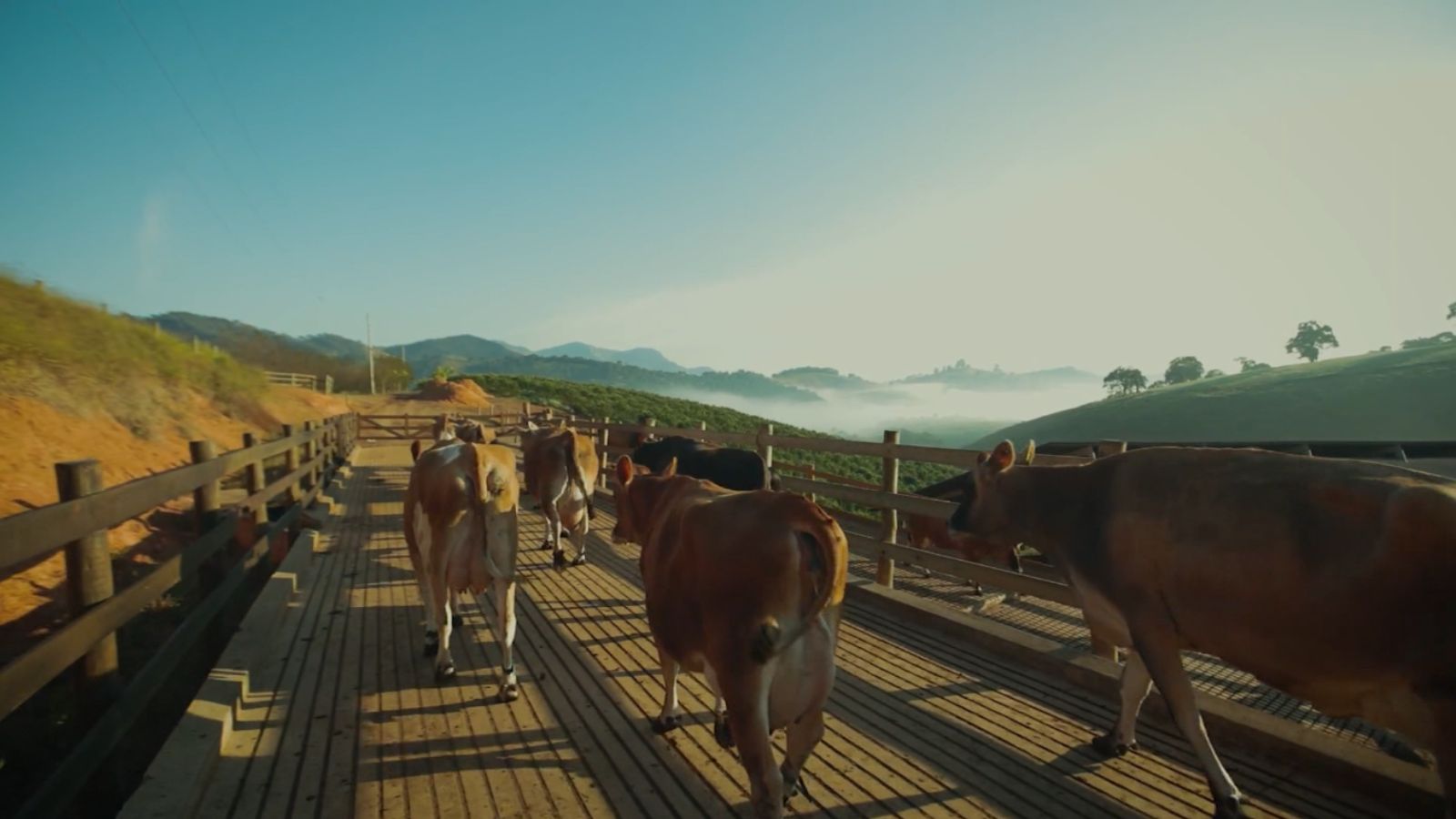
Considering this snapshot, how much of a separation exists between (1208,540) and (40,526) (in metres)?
5.04

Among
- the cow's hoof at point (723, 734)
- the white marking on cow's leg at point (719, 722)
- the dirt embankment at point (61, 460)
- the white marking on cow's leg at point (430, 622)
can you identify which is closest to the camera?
the white marking on cow's leg at point (719, 722)

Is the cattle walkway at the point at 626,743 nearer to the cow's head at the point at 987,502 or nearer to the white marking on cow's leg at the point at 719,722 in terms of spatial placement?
the white marking on cow's leg at the point at 719,722

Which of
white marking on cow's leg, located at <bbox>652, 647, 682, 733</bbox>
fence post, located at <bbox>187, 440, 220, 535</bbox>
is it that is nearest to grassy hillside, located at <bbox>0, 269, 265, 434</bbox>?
fence post, located at <bbox>187, 440, 220, 535</bbox>

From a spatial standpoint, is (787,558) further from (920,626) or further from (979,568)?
(920,626)

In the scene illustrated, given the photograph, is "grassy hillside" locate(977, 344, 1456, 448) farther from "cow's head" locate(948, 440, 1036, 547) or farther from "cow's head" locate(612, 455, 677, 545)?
"cow's head" locate(612, 455, 677, 545)

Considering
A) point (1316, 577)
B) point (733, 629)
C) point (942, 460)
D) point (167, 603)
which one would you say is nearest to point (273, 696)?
Result: point (733, 629)

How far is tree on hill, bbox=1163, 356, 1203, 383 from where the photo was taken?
155500mm

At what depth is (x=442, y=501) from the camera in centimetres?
476

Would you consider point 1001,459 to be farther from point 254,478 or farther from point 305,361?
point 305,361

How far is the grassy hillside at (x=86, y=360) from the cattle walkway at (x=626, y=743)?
1595 centimetres

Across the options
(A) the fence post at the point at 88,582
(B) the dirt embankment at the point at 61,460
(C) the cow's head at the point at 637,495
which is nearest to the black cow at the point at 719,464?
(C) the cow's head at the point at 637,495

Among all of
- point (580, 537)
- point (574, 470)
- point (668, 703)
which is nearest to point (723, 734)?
point (668, 703)

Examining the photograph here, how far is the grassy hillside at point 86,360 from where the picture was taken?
1512 cm

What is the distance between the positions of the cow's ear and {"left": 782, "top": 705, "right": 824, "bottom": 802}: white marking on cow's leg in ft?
8.57
